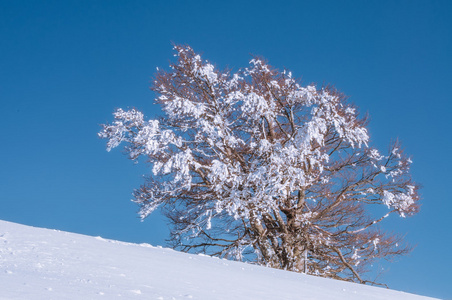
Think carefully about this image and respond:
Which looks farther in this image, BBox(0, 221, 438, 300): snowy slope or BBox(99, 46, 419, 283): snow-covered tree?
BBox(99, 46, 419, 283): snow-covered tree

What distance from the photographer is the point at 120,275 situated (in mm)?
4559

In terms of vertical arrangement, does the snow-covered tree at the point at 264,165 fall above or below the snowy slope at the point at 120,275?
above

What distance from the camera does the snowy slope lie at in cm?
372

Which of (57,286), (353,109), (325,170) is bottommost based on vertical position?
(57,286)

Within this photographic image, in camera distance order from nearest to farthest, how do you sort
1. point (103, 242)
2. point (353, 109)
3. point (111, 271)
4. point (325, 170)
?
point (111, 271) → point (103, 242) → point (353, 109) → point (325, 170)

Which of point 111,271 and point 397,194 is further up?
point 397,194

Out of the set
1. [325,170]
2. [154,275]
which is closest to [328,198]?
[325,170]

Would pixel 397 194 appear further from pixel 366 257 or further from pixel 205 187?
pixel 205 187

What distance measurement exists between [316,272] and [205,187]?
372 centimetres

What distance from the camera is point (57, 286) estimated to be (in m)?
3.66

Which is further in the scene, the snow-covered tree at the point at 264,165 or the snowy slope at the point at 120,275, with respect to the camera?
the snow-covered tree at the point at 264,165

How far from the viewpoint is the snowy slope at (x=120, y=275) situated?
3.72 meters

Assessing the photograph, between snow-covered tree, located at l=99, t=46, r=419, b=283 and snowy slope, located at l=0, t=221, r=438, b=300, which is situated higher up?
snow-covered tree, located at l=99, t=46, r=419, b=283

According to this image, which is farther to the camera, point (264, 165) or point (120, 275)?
point (264, 165)
